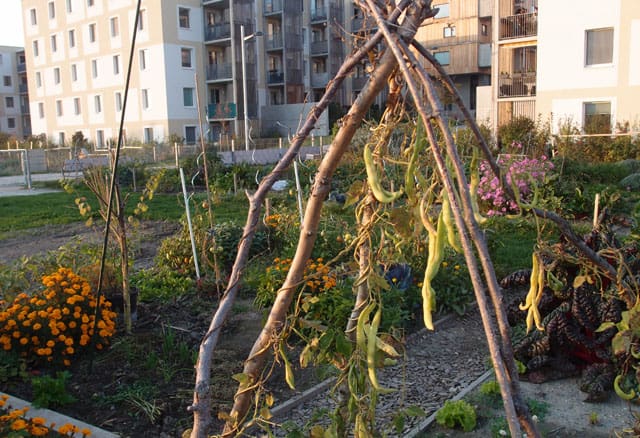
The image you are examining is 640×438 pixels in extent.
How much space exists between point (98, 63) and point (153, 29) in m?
6.00

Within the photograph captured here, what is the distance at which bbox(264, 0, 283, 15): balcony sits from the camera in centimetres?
3978

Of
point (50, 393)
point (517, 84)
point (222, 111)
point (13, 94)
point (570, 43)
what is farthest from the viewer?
point (13, 94)

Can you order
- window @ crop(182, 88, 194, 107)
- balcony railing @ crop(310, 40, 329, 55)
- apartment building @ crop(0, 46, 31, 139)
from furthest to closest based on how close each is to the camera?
apartment building @ crop(0, 46, 31, 139)
balcony railing @ crop(310, 40, 329, 55)
window @ crop(182, 88, 194, 107)

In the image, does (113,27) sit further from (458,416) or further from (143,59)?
(458,416)

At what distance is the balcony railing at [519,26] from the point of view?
83.3 feet

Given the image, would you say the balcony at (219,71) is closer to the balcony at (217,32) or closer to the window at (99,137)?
the balcony at (217,32)

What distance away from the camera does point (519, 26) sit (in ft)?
84.9

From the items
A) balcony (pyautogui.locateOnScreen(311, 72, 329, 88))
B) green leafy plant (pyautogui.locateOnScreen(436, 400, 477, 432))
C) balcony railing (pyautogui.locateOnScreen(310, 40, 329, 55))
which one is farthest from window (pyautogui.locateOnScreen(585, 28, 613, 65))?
balcony (pyautogui.locateOnScreen(311, 72, 329, 88))

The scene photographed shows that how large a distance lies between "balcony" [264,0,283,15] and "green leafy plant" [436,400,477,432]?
3897cm

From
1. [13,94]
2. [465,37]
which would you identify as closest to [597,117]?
[465,37]

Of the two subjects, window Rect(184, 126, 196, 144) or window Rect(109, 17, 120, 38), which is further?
window Rect(109, 17, 120, 38)

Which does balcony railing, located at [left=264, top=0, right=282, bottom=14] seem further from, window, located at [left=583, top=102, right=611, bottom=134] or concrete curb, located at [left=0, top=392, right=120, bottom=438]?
concrete curb, located at [left=0, top=392, right=120, bottom=438]

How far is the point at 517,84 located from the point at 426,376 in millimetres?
23654

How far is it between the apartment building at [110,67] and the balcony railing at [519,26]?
15.0 meters
